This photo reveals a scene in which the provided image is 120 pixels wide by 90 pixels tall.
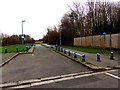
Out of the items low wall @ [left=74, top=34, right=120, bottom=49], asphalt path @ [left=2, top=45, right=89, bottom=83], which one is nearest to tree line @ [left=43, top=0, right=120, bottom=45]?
low wall @ [left=74, top=34, right=120, bottom=49]

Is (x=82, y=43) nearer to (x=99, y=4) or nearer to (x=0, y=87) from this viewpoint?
(x=99, y=4)

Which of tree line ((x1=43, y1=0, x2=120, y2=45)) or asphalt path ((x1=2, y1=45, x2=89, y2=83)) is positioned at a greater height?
tree line ((x1=43, y1=0, x2=120, y2=45))

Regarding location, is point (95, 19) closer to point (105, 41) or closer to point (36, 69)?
point (105, 41)

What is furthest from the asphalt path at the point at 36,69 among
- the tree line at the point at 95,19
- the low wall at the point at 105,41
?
the tree line at the point at 95,19

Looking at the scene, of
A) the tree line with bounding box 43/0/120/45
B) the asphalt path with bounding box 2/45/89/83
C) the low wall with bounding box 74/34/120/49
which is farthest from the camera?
the tree line with bounding box 43/0/120/45

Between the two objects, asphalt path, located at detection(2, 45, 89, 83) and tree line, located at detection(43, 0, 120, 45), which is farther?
tree line, located at detection(43, 0, 120, 45)

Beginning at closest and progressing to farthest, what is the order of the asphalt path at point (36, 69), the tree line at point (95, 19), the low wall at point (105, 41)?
the asphalt path at point (36, 69), the low wall at point (105, 41), the tree line at point (95, 19)

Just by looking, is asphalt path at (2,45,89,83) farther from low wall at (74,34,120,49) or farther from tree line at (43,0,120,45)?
tree line at (43,0,120,45)

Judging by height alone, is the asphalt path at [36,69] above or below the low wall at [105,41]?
below

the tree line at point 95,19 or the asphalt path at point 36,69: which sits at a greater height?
the tree line at point 95,19

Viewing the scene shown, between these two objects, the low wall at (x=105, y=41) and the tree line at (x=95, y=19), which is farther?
the tree line at (x=95, y=19)

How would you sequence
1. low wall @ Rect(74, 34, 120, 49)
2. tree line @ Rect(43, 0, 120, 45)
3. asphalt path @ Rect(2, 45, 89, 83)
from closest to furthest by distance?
1. asphalt path @ Rect(2, 45, 89, 83)
2. low wall @ Rect(74, 34, 120, 49)
3. tree line @ Rect(43, 0, 120, 45)

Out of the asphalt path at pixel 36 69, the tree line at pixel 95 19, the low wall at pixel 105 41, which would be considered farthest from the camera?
the tree line at pixel 95 19

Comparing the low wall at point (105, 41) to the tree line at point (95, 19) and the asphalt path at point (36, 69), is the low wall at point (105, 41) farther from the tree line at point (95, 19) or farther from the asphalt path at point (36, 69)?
the asphalt path at point (36, 69)
